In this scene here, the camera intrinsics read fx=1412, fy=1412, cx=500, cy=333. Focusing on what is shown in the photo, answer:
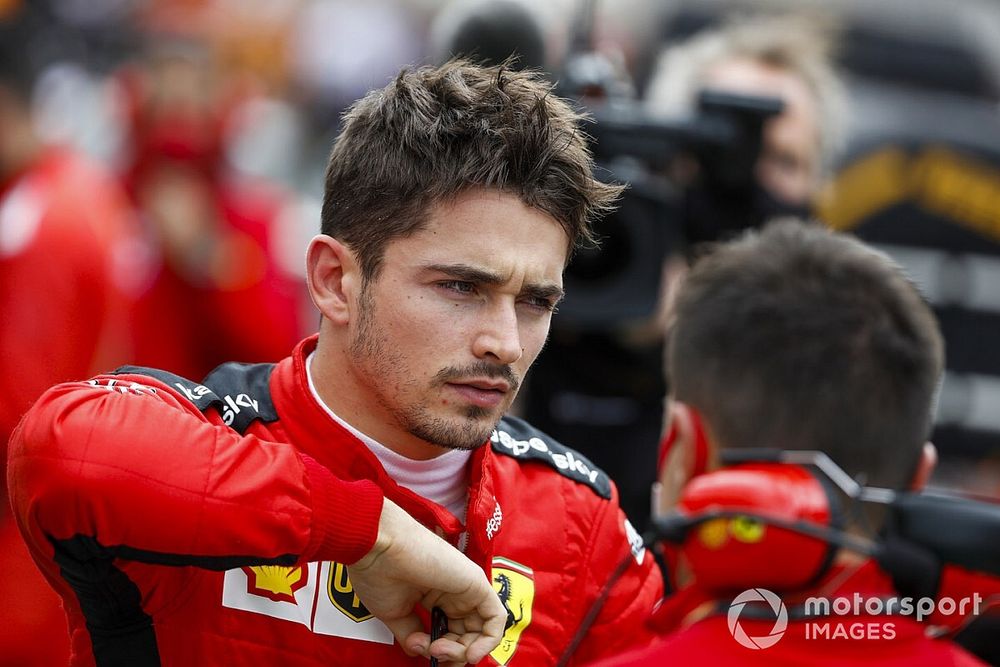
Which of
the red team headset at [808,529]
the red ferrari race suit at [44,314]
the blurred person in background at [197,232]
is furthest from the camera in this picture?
the blurred person in background at [197,232]

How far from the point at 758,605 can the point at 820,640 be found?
0.09 m

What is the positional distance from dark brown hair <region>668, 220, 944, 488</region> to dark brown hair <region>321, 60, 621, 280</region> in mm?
363

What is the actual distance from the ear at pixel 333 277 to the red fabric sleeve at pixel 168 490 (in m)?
0.38

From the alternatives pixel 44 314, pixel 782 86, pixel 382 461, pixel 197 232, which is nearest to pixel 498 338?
pixel 382 461

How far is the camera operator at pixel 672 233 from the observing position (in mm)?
3434

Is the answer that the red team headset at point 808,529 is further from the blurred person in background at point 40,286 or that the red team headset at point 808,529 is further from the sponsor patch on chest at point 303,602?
the blurred person in background at point 40,286

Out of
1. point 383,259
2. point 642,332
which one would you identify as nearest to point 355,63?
point 642,332

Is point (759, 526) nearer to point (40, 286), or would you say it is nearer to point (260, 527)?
point (260, 527)

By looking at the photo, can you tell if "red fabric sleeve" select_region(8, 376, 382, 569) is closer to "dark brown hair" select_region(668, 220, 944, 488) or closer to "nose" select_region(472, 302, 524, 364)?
"nose" select_region(472, 302, 524, 364)

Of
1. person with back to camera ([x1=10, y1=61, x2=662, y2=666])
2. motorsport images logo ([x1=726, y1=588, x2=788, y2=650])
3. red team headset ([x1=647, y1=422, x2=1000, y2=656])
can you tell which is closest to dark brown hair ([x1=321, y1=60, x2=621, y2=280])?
person with back to camera ([x1=10, y1=61, x2=662, y2=666])

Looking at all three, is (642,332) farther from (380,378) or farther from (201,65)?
(201,65)

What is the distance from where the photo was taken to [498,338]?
215cm

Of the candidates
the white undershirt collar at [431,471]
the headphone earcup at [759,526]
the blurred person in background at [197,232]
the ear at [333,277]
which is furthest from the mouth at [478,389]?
the blurred person in background at [197,232]

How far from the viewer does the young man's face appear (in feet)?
7.07
